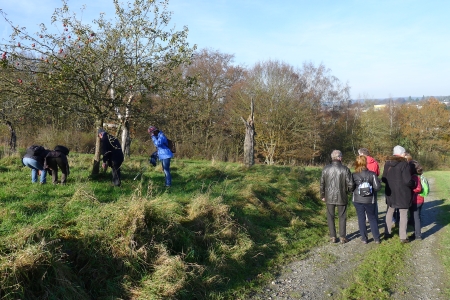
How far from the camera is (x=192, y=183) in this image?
33.3 ft

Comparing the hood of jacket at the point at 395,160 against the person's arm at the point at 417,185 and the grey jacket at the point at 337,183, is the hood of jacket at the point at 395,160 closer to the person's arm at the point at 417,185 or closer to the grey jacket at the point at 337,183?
the person's arm at the point at 417,185

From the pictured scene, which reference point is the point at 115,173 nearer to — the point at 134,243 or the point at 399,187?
the point at 134,243

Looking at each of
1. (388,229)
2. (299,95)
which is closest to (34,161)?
(388,229)

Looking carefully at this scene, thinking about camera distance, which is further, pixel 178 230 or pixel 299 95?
pixel 299 95

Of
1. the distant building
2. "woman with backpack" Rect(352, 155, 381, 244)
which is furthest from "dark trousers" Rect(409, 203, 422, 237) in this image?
the distant building

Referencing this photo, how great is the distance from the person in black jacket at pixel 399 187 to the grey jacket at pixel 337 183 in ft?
3.50

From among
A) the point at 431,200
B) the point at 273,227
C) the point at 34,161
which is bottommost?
the point at 431,200

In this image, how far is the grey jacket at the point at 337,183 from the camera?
7.32 meters

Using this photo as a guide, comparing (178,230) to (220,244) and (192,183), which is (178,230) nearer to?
(220,244)

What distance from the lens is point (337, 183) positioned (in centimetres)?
736

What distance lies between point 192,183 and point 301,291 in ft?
18.3

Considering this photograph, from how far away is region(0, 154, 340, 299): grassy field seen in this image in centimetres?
423

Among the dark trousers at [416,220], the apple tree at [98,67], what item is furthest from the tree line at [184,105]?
the dark trousers at [416,220]

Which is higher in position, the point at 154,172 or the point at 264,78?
the point at 264,78
